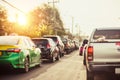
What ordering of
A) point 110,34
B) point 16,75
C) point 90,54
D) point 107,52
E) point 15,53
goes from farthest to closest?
point 15,53
point 16,75
point 110,34
point 90,54
point 107,52

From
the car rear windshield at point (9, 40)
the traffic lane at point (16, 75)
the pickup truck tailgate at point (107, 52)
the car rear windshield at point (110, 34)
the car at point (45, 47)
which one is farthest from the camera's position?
the car at point (45, 47)

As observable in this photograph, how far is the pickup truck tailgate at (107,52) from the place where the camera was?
11.5m

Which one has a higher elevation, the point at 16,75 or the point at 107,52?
the point at 107,52

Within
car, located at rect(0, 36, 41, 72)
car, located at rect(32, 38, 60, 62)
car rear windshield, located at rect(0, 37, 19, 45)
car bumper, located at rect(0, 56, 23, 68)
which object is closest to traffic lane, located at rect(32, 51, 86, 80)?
car, located at rect(0, 36, 41, 72)

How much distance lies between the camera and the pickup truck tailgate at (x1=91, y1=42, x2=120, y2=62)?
37.8 ft

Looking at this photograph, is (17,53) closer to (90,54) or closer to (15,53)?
(15,53)

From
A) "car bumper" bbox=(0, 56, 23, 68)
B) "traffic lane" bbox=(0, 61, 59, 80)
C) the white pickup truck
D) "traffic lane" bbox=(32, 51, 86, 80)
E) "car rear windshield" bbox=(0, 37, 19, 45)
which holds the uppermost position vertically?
"car rear windshield" bbox=(0, 37, 19, 45)

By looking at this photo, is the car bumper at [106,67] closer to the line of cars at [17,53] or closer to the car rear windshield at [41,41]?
the line of cars at [17,53]

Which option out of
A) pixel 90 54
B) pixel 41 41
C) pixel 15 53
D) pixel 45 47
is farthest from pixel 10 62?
pixel 41 41

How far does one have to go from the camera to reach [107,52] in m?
11.5

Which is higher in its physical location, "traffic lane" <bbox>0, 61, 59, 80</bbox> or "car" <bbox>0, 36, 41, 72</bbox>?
"car" <bbox>0, 36, 41, 72</bbox>

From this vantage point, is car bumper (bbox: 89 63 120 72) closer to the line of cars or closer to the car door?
the line of cars

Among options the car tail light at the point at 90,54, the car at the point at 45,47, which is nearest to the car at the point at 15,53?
the car tail light at the point at 90,54

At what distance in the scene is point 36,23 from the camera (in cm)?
10231
